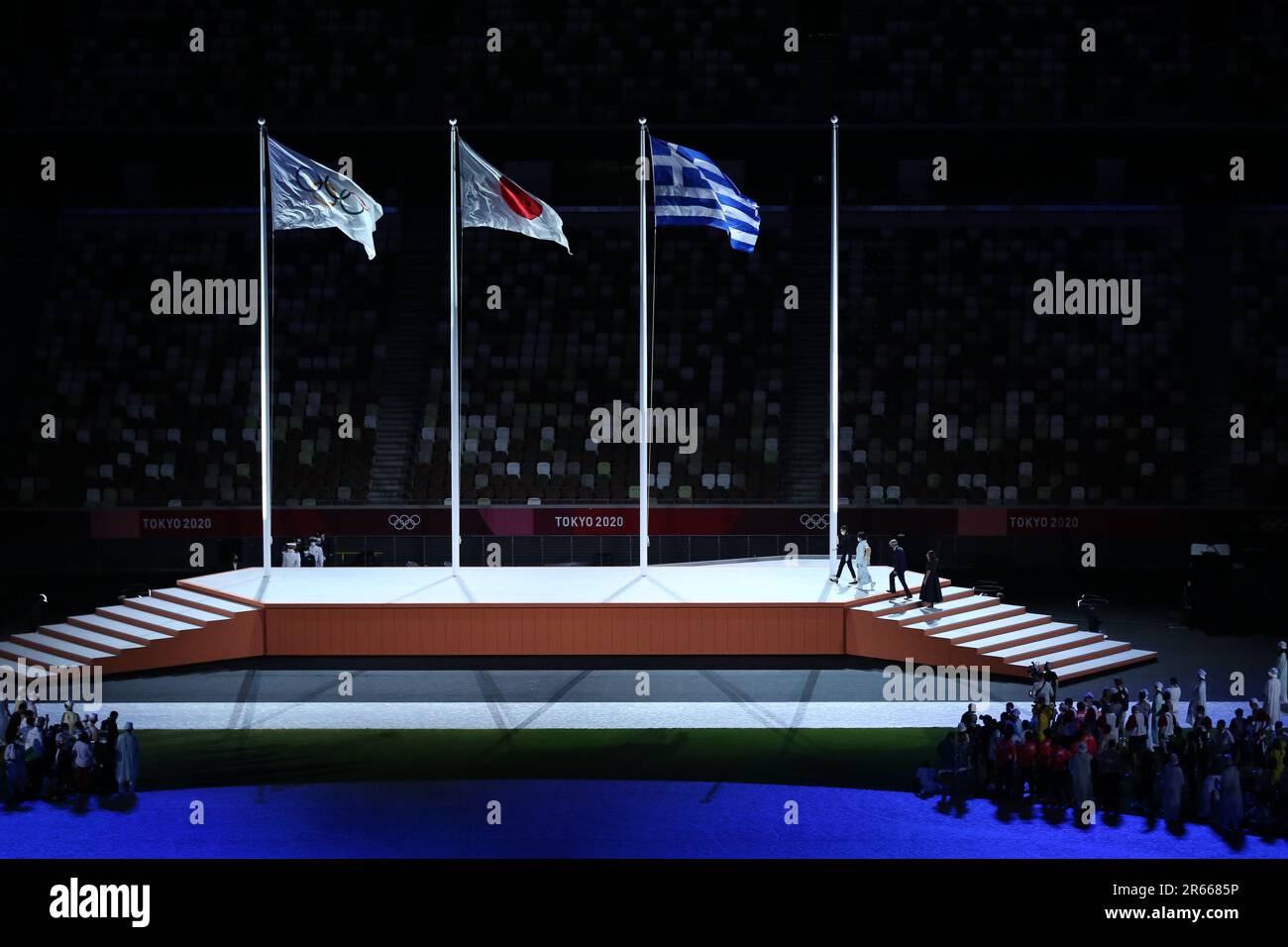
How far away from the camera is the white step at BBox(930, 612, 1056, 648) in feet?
84.4

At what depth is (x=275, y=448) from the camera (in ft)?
125

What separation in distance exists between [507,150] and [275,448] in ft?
40.9

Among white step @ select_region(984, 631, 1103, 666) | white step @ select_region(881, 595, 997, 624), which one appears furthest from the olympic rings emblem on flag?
white step @ select_region(984, 631, 1103, 666)

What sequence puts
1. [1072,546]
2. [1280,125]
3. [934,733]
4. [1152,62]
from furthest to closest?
1. [1152,62]
2. [1280,125]
3. [1072,546]
4. [934,733]

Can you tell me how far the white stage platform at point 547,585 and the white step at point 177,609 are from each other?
0.55 metres

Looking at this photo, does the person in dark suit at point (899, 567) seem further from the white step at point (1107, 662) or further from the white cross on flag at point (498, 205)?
the white cross on flag at point (498, 205)

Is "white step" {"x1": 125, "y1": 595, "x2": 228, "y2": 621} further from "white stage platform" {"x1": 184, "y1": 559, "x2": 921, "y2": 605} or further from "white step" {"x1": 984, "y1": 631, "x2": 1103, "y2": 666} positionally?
"white step" {"x1": 984, "y1": 631, "x2": 1103, "y2": 666}

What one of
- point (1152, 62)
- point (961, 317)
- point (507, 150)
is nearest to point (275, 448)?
point (507, 150)

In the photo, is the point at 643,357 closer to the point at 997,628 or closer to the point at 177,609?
the point at 997,628

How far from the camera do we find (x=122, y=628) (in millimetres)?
26875

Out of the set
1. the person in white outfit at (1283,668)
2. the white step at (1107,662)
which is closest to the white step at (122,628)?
the white step at (1107,662)

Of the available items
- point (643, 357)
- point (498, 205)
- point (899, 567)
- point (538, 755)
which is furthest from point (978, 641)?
point (498, 205)

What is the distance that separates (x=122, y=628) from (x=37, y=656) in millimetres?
1678
